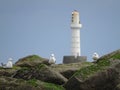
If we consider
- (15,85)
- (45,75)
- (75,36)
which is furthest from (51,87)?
(75,36)

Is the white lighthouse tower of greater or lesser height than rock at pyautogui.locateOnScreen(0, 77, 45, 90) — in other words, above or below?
above

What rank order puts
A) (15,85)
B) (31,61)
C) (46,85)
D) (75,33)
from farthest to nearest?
(75,33), (31,61), (46,85), (15,85)

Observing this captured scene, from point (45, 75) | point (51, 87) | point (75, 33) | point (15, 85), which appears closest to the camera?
point (15, 85)

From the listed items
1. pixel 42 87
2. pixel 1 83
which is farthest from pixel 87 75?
pixel 1 83

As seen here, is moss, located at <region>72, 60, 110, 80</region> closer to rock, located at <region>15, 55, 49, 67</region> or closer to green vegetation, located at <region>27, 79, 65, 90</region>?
green vegetation, located at <region>27, 79, 65, 90</region>

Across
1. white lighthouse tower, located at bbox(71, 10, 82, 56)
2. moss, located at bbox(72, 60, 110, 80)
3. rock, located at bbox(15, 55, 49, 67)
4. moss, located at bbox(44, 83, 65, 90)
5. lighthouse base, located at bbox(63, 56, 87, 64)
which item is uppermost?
white lighthouse tower, located at bbox(71, 10, 82, 56)

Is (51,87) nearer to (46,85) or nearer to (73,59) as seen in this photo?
(46,85)

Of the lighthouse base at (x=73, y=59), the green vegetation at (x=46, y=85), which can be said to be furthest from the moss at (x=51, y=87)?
the lighthouse base at (x=73, y=59)

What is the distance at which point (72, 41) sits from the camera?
199 ft

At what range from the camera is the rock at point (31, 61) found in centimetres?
4616

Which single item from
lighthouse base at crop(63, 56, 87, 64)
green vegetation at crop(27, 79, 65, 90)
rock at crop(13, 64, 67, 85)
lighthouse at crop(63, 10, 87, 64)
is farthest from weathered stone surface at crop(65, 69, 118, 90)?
lighthouse at crop(63, 10, 87, 64)

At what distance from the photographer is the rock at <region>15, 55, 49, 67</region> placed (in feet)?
151

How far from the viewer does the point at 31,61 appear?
4684 cm

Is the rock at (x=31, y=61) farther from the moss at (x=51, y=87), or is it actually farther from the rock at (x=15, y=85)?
the rock at (x=15, y=85)
